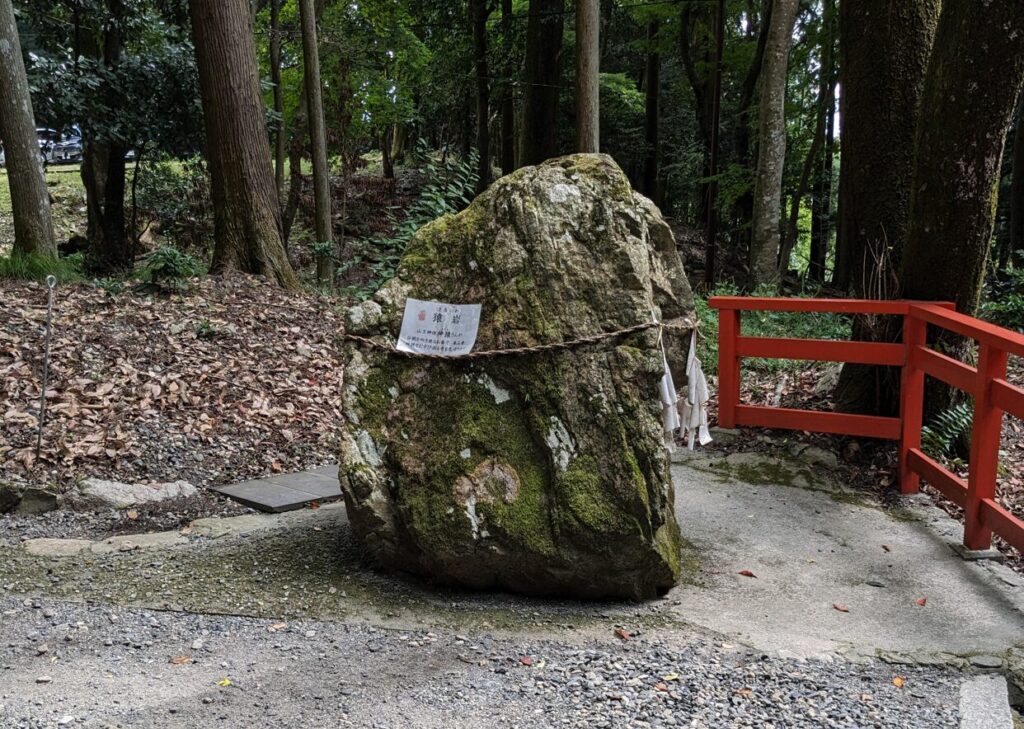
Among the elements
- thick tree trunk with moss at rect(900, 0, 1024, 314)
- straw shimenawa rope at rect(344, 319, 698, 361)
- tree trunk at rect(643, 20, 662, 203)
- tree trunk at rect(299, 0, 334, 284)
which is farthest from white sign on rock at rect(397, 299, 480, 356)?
tree trunk at rect(643, 20, 662, 203)

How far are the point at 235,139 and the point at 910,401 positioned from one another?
23.0 ft

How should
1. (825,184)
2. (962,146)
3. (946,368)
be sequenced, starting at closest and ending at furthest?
(946,368) < (962,146) < (825,184)

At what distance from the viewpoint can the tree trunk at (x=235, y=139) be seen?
28.1 ft

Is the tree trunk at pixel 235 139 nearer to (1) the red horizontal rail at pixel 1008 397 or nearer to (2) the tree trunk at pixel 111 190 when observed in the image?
(2) the tree trunk at pixel 111 190

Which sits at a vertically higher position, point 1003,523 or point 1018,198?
point 1018,198

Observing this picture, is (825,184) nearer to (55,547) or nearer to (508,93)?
(508,93)

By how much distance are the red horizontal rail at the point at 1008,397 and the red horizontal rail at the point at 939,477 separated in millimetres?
622

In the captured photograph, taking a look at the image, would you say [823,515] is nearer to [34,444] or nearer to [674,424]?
[674,424]

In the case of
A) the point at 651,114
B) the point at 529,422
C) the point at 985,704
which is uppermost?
the point at 651,114

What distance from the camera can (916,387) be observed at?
4.95 meters

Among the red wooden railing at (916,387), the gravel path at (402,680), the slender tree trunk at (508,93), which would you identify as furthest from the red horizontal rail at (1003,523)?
the slender tree trunk at (508,93)

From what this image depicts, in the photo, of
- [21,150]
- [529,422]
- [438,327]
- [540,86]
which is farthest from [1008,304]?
[21,150]

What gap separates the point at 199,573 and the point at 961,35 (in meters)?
4.95

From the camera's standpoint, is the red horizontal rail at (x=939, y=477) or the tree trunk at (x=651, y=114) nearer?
the red horizontal rail at (x=939, y=477)
